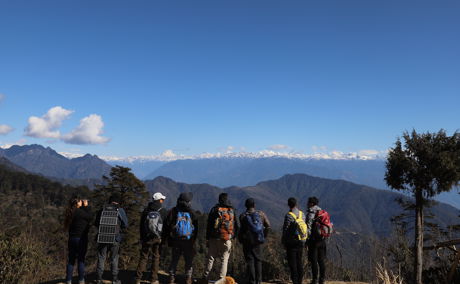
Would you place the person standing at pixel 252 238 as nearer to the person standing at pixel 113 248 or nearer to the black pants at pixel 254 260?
the black pants at pixel 254 260

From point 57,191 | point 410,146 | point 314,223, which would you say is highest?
point 410,146

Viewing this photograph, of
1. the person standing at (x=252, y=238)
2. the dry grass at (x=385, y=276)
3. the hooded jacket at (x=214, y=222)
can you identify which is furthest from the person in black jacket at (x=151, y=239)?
the dry grass at (x=385, y=276)

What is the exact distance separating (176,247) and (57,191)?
110m

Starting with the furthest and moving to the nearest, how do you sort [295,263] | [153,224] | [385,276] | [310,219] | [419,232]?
[419,232] < [310,219] < [295,263] < [153,224] < [385,276]

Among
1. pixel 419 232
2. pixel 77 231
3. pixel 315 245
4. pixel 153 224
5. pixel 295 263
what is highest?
pixel 153 224

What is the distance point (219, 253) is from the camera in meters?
7.15

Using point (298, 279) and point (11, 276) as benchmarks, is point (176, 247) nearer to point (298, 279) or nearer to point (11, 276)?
point (298, 279)

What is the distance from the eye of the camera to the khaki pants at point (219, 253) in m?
7.05

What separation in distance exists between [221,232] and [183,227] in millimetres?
838

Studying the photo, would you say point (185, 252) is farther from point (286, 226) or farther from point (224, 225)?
point (286, 226)

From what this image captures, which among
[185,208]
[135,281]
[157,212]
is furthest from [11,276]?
[185,208]

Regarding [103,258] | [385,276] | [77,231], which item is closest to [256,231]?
[103,258]

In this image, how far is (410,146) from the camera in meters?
17.0

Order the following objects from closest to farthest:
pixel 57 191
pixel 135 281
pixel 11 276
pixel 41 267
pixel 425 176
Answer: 1. pixel 135 281
2. pixel 11 276
3. pixel 41 267
4. pixel 425 176
5. pixel 57 191
